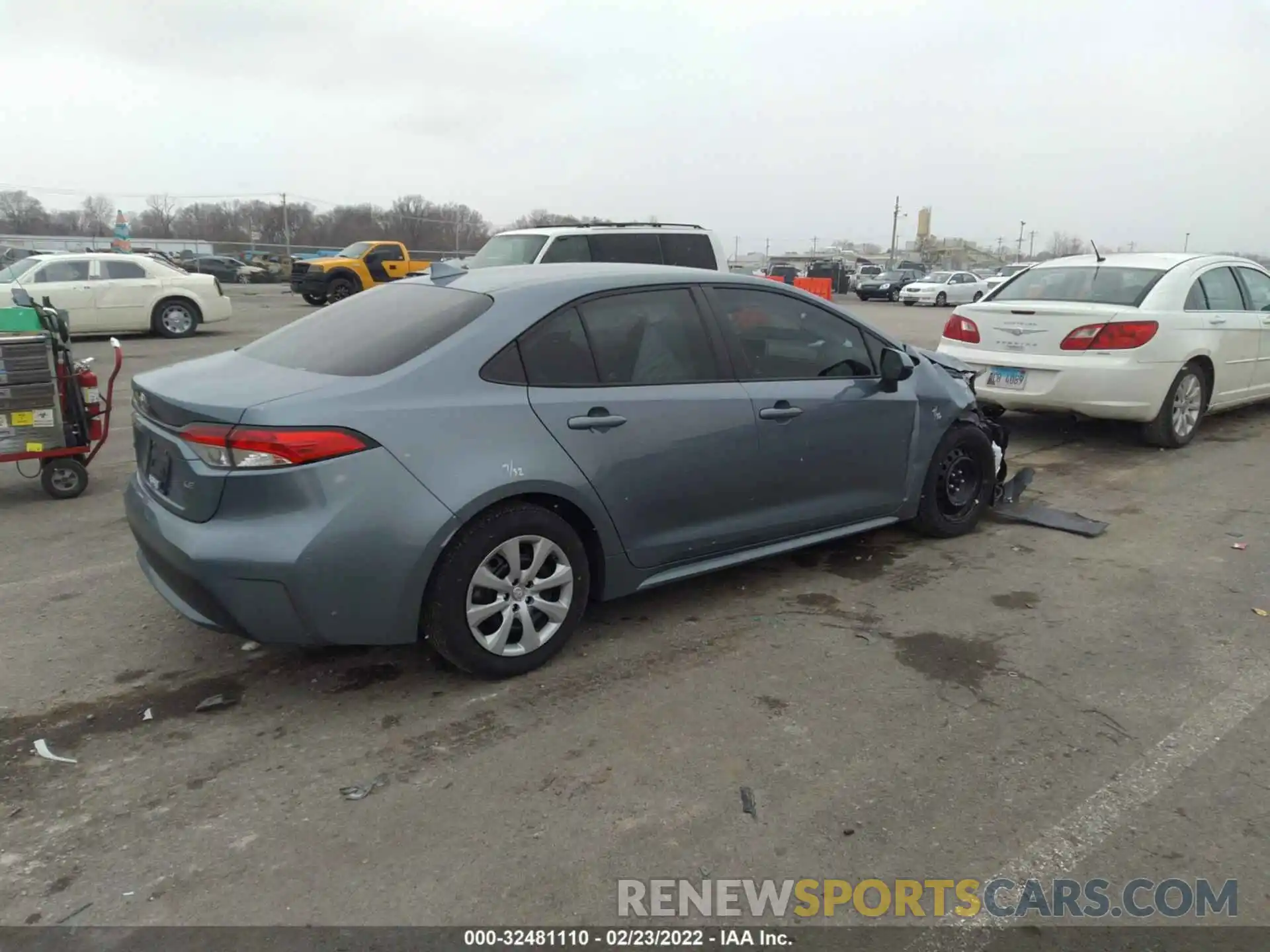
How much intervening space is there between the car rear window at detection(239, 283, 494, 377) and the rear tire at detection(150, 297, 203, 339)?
45.6 ft

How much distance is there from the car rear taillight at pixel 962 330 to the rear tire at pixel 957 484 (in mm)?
2746

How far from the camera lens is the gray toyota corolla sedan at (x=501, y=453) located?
3.19 m

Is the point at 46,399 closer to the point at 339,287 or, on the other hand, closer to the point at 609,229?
the point at 609,229

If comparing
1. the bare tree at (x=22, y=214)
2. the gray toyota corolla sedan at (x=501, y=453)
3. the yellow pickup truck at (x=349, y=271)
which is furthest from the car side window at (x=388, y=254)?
the bare tree at (x=22, y=214)

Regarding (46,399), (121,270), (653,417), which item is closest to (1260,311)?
(653,417)

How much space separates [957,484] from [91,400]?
5732mm

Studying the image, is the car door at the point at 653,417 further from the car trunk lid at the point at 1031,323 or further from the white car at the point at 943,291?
the white car at the point at 943,291

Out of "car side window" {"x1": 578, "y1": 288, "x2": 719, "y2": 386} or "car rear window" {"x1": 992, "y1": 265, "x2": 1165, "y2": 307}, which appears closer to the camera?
"car side window" {"x1": 578, "y1": 288, "x2": 719, "y2": 386}

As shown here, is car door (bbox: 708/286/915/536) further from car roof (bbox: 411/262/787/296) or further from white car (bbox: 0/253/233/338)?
white car (bbox: 0/253/233/338)

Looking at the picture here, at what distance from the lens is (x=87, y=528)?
5.60 metres

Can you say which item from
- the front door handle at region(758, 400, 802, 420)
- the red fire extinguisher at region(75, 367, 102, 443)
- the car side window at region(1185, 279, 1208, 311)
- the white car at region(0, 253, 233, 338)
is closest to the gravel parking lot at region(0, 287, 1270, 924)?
the front door handle at region(758, 400, 802, 420)

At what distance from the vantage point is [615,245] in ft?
42.0

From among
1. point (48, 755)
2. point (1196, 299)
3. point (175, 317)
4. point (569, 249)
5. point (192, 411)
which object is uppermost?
point (569, 249)

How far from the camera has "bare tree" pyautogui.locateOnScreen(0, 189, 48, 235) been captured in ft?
182
